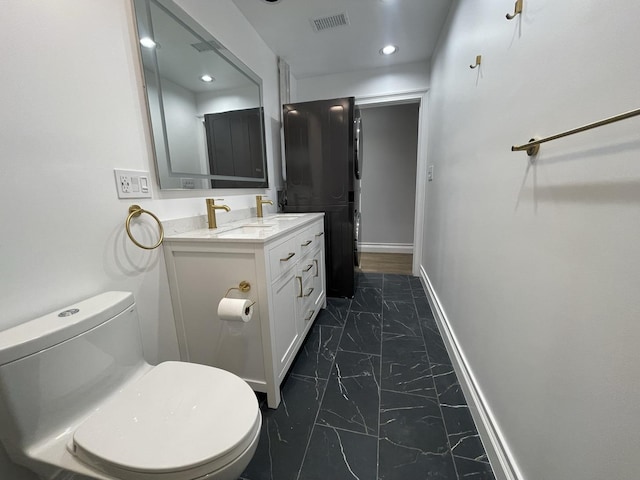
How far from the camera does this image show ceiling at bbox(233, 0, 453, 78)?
73.2 inches

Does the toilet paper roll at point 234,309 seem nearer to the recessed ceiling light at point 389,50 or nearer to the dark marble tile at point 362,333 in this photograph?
the dark marble tile at point 362,333

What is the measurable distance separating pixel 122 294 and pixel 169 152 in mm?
730

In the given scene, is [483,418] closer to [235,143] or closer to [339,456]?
[339,456]

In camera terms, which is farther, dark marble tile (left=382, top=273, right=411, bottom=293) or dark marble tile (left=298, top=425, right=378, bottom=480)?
dark marble tile (left=382, top=273, right=411, bottom=293)

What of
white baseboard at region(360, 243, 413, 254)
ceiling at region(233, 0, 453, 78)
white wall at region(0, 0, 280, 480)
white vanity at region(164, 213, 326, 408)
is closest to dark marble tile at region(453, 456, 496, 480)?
white vanity at region(164, 213, 326, 408)

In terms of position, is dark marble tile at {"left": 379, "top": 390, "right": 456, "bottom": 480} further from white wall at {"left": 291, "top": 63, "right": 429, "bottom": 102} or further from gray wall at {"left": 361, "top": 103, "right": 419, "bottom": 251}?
gray wall at {"left": 361, "top": 103, "right": 419, "bottom": 251}

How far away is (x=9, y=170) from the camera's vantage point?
75cm

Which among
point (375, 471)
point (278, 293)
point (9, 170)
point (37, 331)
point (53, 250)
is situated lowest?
point (375, 471)

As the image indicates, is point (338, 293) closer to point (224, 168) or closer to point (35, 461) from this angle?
point (224, 168)

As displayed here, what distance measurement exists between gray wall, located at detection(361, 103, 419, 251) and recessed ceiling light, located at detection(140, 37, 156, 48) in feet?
9.86

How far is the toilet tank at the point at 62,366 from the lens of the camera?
0.66m

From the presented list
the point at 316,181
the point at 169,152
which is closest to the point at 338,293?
the point at 316,181

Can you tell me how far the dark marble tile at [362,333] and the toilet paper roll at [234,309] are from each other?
0.94 meters

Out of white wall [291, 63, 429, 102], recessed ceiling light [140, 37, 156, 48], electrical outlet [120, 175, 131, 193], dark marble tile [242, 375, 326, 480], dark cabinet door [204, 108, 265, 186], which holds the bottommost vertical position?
dark marble tile [242, 375, 326, 480]
